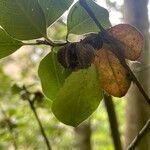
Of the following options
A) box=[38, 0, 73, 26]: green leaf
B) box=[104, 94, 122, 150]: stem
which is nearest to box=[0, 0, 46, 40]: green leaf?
box=[38, 0, 73, 26]: green leaf

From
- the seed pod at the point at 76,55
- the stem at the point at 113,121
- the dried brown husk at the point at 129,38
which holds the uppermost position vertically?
the seed pod at the point at 76,55

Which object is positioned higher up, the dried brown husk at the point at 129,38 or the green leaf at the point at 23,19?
the green leaf at the point at 23,19

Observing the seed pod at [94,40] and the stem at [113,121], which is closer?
the seed pod at [94,40]

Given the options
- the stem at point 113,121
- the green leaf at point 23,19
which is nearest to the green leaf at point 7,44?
the green leaf at point 23,19

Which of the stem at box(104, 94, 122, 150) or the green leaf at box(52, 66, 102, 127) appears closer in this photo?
the green leaf at box(52, 66, 102, 127)

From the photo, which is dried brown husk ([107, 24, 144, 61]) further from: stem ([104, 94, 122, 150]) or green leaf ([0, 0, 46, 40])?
stem ([104, 94, 122, 150])

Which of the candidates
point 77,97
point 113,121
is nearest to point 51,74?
point 77,97

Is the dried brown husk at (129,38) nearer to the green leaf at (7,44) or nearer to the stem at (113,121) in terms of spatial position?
the green leaf at (7,44)
